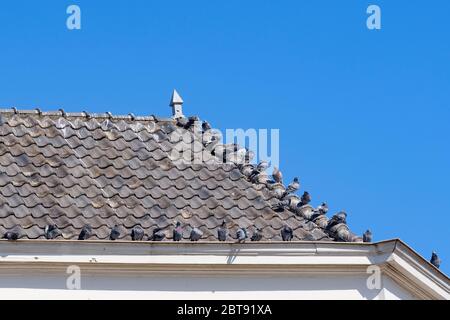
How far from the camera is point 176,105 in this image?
3006 cm

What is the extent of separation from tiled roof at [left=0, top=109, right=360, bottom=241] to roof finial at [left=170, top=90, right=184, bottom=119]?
1.59ft

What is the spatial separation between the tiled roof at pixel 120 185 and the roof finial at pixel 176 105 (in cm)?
48

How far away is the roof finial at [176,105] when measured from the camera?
2998 centimetres

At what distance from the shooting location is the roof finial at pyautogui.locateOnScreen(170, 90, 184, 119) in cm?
2998

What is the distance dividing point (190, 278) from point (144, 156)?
3079 millimetres

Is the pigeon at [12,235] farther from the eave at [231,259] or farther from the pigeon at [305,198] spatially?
the pigeon at [305,198]


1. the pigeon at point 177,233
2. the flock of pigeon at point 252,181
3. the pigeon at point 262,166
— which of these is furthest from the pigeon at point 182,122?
the pigeon at point 177,233

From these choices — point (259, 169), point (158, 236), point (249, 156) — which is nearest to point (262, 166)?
point (259, 169)

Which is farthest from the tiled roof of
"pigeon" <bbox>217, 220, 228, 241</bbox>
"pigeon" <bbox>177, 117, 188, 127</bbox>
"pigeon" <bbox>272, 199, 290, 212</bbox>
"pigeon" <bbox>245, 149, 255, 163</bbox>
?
"pigeon" <bbox>217, 220, 228, 241</bbox>

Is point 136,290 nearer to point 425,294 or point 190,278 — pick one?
point 190,278

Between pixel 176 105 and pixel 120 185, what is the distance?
8.47 feet

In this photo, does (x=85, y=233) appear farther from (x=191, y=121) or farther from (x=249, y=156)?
(x=191, y=121)
